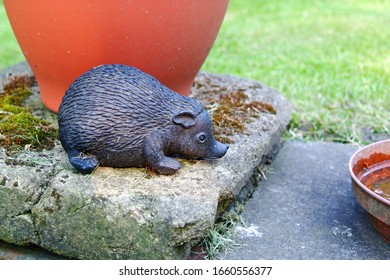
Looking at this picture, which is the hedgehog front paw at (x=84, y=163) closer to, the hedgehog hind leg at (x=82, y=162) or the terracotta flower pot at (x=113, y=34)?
the hedgehog hind leg at (x=82, y=162)

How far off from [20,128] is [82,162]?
0.59 m

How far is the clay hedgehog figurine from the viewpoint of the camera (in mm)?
2621

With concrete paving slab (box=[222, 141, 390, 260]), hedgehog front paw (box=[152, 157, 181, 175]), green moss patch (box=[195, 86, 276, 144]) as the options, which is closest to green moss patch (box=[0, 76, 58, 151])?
hedgehog front paw (box=[152, 157, 181, 175])

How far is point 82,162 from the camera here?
8.57ft

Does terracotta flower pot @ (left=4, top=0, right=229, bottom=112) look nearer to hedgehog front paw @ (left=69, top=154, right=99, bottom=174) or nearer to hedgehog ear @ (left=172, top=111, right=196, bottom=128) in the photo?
hedgehog ear @ (left=172, top=111, right=196, bottom=128)

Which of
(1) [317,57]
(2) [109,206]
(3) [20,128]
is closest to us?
(2) [109,206]

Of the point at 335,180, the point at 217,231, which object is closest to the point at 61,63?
the point at 217,231

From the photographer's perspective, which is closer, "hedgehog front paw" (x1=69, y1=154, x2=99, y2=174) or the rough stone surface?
the rough stone surface

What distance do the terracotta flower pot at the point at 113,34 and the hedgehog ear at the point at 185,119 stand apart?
1.64 feet

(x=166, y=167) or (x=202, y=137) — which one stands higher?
(x=202, y=137)

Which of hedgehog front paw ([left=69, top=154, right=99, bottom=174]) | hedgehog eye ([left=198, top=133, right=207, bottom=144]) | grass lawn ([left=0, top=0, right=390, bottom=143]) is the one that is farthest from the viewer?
grass lawn ([left=0, top=0, right=390, bottom=143])

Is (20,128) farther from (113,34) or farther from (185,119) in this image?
(185,119)

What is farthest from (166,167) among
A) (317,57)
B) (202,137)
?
(317,57)

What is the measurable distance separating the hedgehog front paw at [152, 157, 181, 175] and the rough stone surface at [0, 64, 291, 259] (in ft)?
0.10
